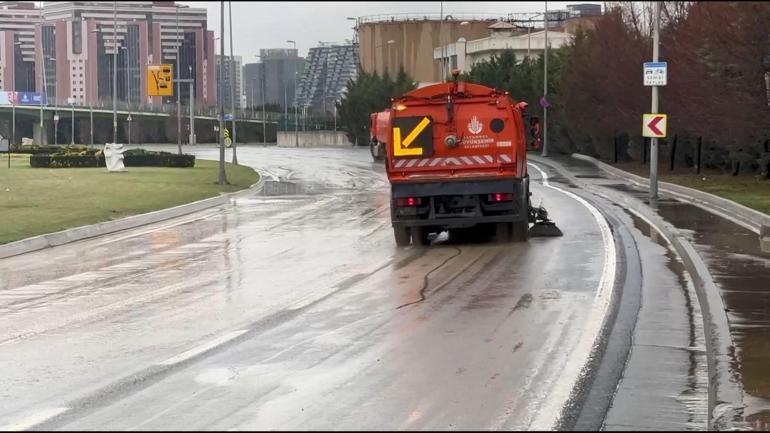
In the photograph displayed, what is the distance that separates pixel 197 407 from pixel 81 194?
2599cm

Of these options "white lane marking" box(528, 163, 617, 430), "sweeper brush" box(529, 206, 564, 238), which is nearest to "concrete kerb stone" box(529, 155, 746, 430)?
"white lane marking" box(528, 163, 617, 430)

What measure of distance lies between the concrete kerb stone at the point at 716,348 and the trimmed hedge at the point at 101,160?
3536cm

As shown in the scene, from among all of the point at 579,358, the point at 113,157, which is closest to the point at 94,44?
the point at 113,157

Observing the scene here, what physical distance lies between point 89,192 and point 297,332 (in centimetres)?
2391

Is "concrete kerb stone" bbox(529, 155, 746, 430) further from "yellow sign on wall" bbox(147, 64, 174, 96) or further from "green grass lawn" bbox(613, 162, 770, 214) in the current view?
"yellow sign on wall" bbox(147, 64, 174, 96)

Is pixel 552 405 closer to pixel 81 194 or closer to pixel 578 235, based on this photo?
pixel 578 235

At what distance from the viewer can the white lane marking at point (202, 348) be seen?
Result: 971cm

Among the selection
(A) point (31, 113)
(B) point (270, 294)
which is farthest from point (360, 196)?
(A) point (31, 113)

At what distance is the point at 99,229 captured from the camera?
78.5 feet

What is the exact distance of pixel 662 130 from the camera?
2670 centimetres

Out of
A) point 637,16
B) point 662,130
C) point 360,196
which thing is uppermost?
point 637,16

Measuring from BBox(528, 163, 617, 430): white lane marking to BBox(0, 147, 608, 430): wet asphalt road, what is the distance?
33 millimetres

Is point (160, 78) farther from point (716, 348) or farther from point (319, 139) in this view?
point (716, 348)

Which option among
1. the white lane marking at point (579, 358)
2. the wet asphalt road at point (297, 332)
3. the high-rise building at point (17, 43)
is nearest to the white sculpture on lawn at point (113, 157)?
the high-rise building at point (17, 43)
